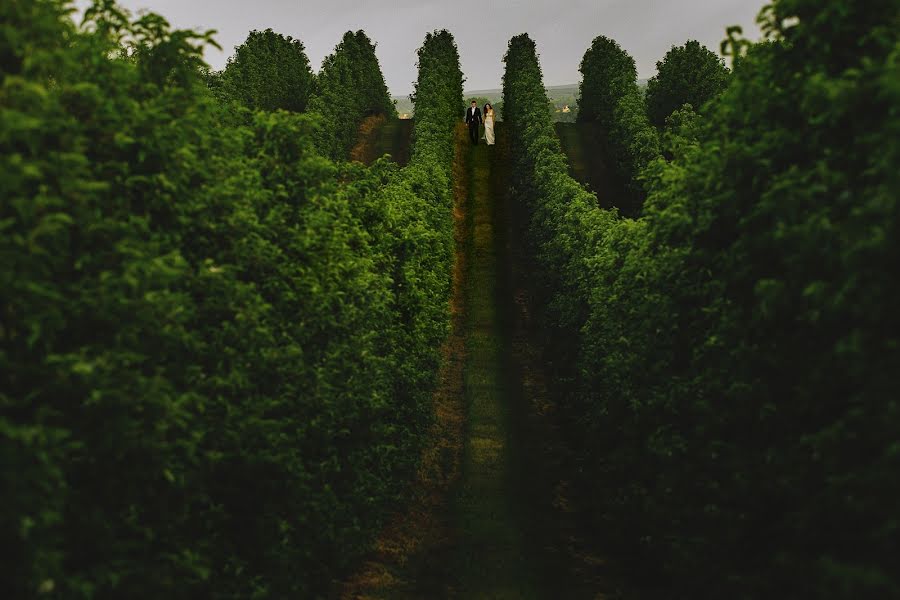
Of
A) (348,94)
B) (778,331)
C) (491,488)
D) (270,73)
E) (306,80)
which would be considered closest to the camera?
(778,331)

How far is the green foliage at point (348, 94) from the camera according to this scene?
3978 cm

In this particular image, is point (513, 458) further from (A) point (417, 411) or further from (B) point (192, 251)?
(B) point (192, 251)

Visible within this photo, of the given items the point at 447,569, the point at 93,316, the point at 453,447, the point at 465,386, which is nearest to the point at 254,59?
the point at 465,386

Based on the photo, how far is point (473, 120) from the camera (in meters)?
43.2

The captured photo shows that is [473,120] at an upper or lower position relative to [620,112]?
upper

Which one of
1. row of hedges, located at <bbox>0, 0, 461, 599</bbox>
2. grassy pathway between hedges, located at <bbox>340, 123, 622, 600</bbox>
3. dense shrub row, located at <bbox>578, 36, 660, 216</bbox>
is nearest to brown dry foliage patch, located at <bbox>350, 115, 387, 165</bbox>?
dense shrub row, located at <bbox>578, 36, 660, 216</bbox>

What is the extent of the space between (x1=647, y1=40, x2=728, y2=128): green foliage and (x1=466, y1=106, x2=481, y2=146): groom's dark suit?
1347cm

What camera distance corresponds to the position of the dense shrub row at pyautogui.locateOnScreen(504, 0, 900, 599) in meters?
4.86

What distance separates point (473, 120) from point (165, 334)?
39.2 meters

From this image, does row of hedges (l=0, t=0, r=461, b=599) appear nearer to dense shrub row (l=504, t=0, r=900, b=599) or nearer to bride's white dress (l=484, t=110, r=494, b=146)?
dense shrub row (l=504, t=0, r=900, b=599)

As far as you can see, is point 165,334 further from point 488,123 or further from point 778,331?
point 488,123

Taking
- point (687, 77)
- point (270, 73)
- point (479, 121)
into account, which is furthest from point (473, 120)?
point (270, 73)

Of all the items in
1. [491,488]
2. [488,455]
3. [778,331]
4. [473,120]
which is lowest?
[491,488]

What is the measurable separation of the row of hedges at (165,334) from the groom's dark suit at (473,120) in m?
33.2
